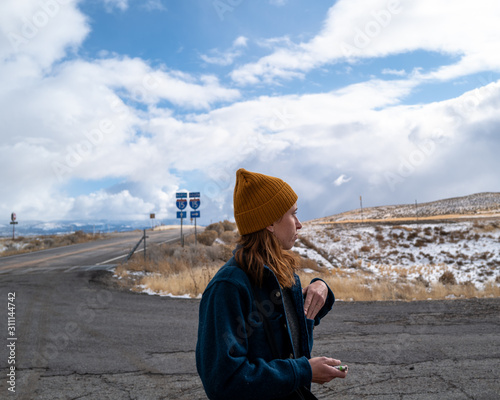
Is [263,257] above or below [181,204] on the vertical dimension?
below

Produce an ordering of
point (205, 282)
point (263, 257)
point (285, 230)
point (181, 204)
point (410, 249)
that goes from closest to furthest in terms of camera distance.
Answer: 1. point (263, 257)
2. point (285, 230)
3. point (205, 282)
4. point (181, 204)
5. point (410, 249)

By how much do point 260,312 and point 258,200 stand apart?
1.61ft

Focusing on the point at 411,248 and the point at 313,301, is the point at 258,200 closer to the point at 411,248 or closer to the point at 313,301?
the point at 313,301

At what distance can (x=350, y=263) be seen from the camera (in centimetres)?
2573

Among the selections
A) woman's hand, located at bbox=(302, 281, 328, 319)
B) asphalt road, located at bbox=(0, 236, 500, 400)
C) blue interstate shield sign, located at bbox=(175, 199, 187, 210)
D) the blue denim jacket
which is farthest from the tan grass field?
the blue denim jacket

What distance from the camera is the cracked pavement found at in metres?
4.86

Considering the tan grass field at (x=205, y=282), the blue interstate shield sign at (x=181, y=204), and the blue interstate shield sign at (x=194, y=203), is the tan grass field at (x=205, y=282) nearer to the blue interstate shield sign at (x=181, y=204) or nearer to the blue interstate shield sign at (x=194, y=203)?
the blue interstate shield sign at (x=181, y=204)

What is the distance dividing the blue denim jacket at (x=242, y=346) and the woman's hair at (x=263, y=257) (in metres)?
0.04

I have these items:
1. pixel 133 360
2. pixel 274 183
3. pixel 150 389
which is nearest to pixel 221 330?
pixel 274 183

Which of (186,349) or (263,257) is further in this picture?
(186,349)

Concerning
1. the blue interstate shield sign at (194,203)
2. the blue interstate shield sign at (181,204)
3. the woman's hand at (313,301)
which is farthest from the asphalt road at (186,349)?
the blue interstate shield sign at (194,203)

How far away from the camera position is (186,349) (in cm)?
645

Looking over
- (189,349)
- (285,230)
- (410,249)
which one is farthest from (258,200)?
(410,249)

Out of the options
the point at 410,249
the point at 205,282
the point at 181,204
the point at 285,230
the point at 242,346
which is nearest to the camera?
the point at 242,346
